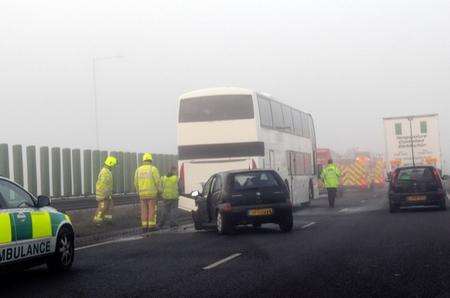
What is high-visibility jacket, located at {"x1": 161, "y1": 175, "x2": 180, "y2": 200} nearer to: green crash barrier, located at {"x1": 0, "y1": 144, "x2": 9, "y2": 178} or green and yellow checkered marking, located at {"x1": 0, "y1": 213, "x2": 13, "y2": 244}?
green crash barrier, located at {"x1": 0, "y1": 144, "x2": 9, "y2": 178}

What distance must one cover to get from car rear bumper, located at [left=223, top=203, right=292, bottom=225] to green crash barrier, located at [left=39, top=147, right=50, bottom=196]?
14.9 m

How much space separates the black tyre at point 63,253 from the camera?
11.2 m

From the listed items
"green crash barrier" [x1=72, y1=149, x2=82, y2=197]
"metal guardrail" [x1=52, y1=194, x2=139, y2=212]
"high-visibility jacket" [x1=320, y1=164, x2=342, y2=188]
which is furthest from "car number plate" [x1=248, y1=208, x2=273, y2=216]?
"green crash barrier" [x1=72, y1=149, x2=82, y2=197]

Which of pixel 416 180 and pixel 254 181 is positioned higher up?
pixel 254 181

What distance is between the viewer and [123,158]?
39000 mm

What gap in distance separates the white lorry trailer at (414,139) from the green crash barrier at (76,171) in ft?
43.4

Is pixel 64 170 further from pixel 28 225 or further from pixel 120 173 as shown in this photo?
pixel 28 225

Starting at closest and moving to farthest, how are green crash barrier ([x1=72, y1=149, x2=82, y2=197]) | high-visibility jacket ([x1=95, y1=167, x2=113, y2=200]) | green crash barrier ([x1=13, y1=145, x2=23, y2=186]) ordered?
high-visibility jacket ([x1=95, y1=167, x2=113, y2=200]), green crash barrier ([x1=13, y1=145, x2=23, y2=186]), green crash barrier ([x1=72, y1=149, x2=82, y2=197])

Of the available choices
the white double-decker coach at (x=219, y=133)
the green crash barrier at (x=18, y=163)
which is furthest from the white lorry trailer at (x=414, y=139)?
the green crash barrier at (x=18, y=163)

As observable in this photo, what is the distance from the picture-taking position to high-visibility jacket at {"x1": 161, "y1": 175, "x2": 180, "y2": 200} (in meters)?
22.5

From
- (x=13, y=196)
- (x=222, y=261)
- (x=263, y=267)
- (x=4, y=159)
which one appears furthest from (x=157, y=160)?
(x=13, y=196)

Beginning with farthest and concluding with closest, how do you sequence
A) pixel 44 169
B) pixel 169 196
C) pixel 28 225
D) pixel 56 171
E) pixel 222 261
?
pixel 56 171, pixel 44 169, pixel 169 196, pixel 222 261, pixel 28 225

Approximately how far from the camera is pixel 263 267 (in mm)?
10922

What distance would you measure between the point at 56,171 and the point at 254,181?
15779mm
